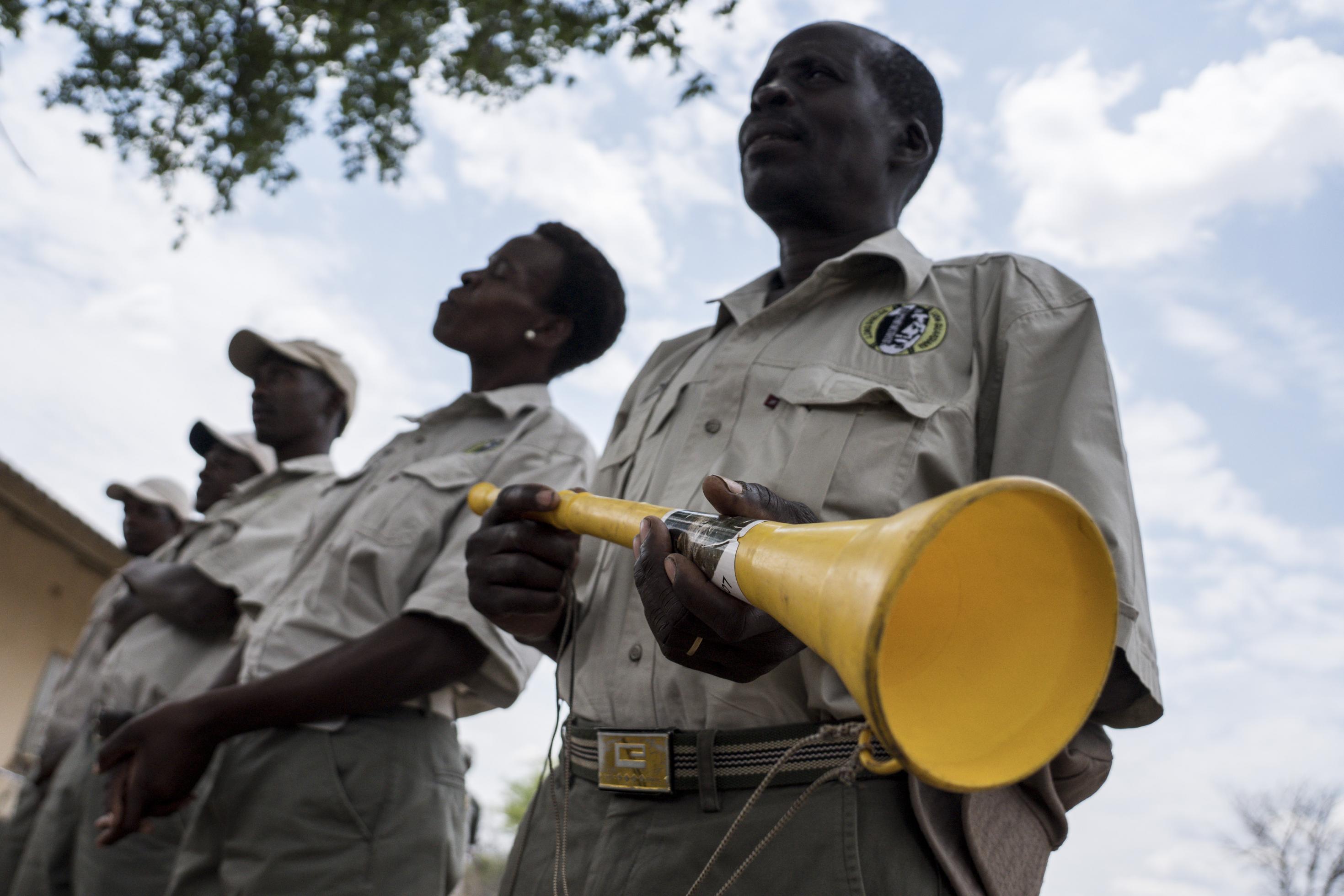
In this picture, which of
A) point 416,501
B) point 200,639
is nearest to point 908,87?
point 416,501

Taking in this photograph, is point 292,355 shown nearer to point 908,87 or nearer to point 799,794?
point 908,87

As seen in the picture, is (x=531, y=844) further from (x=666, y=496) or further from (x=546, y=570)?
(x=666, y=496)

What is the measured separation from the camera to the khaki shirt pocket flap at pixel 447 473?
3.10m

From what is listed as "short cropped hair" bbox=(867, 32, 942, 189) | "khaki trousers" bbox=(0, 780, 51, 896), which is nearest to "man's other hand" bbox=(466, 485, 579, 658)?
"short cropped hair" bbox=(867, 32, 942, 189)

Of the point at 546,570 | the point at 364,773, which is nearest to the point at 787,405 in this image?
the point at 546,570

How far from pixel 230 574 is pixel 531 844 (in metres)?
2.63

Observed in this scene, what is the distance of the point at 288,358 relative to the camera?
16.1 ft

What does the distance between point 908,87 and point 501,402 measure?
5.34 ft

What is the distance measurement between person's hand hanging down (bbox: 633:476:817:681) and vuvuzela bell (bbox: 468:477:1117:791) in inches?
4.3

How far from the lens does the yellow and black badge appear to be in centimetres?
181

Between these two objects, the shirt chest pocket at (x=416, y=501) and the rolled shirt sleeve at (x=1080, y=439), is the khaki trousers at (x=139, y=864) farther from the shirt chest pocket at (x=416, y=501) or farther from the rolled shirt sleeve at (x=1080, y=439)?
the rolled shirt sleeve at (x=1080, y=439)

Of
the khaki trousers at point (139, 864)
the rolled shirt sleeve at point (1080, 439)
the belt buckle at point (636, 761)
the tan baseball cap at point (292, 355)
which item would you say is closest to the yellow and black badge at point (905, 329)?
the rolled shirt sleeve at point (1080, 439)

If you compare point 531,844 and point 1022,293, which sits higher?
point 1022,293

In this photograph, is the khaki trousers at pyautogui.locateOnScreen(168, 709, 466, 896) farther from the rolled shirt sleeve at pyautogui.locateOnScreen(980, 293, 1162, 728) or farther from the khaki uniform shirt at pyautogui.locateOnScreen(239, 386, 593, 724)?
the rolled shirt sleeve at pyautogui.locateOnScreen(980, 293, 1162, 728)
